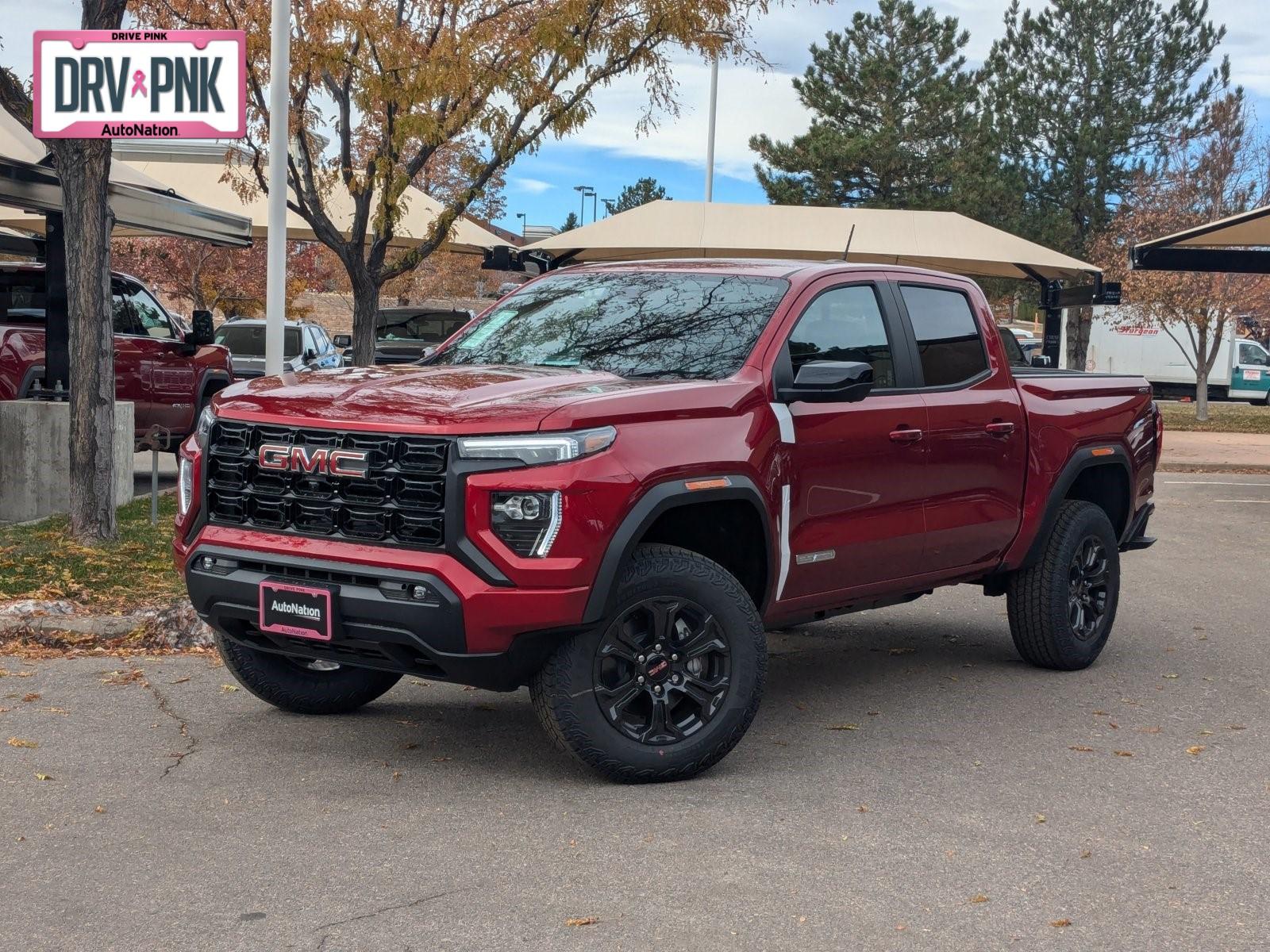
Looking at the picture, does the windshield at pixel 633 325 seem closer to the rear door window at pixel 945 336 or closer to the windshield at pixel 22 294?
the rear door window at pixel 945 336

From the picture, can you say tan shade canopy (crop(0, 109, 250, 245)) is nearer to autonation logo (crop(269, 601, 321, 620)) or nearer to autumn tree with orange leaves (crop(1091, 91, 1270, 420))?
autonation logo (crop(269, 601, 321, 620))

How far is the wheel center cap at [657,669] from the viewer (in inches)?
216

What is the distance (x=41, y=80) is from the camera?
33.0 feet

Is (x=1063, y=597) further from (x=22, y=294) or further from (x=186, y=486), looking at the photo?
(x=22, y=294)

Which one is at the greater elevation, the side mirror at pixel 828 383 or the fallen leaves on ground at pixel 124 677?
the side mirror at pixel 828 383

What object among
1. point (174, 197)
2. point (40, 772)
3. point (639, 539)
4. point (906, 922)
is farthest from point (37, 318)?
point (906, 922)

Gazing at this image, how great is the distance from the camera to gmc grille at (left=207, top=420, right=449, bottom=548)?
5.18m

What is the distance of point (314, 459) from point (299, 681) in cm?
142

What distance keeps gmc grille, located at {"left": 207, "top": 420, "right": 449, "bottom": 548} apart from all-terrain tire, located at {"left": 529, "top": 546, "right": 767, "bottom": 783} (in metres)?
0.65

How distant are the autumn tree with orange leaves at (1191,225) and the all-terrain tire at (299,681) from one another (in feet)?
89.5

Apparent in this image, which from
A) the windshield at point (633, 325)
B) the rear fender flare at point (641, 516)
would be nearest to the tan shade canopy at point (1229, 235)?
the windshield at point (633, 325)

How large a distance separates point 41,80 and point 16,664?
445 cm

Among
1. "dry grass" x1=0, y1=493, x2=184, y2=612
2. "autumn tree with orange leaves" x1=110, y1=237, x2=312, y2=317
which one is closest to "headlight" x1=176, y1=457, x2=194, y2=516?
"dry grass" x1=0, y1=493, x2=184, y2=612

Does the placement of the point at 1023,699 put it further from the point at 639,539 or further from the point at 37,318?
the point at 37,318
